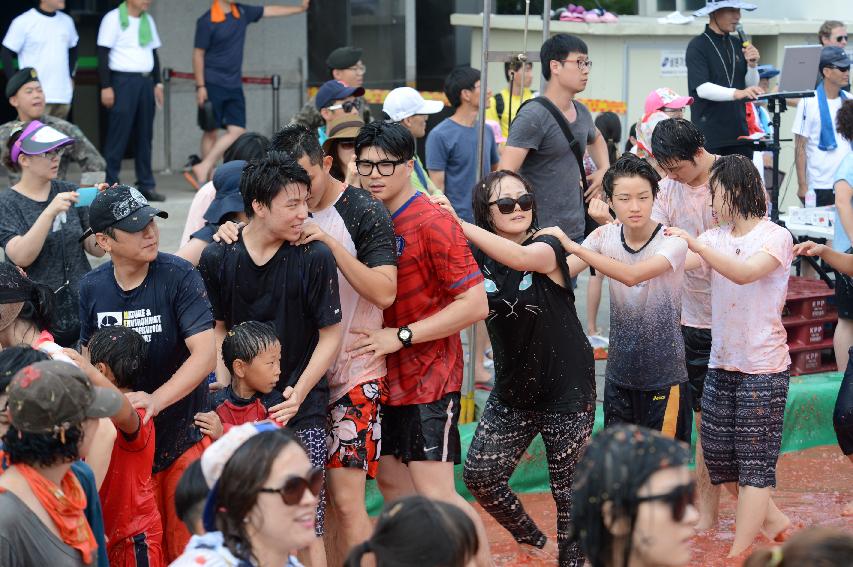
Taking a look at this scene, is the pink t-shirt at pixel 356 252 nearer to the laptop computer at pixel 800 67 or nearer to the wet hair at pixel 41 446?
the wet hair at pixel 41 446

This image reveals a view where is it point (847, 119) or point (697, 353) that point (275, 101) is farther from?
point (697, 353)

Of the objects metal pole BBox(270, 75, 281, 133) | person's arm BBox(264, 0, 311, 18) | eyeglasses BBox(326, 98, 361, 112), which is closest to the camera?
eyeglasses BBox(326, 98, 361, 112)

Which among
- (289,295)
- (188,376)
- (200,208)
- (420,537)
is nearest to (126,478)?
(188,376)

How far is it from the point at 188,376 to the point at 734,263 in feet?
7.72

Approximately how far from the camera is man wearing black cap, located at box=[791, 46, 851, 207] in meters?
9.87

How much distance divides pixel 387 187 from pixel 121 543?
1.67 metres

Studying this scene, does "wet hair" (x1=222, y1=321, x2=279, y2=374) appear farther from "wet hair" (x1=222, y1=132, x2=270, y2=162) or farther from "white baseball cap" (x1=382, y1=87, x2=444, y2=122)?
"white baseball cap" (x1=382, y1=87, x2=444, y2=122)

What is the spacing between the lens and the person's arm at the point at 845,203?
22.0ft

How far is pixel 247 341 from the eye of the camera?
4.52 m

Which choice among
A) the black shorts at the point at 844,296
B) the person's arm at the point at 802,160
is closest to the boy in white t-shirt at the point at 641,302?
the black shorts at the point at 844,296

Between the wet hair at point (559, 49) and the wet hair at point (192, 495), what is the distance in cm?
424

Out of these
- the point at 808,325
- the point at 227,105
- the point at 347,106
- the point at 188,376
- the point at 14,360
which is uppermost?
the point at 347,106

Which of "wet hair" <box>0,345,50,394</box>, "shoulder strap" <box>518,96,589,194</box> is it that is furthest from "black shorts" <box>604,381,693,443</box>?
"wet hair" <box>0,345,50,394</box>

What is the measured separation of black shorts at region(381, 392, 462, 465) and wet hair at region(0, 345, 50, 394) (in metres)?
1.62
